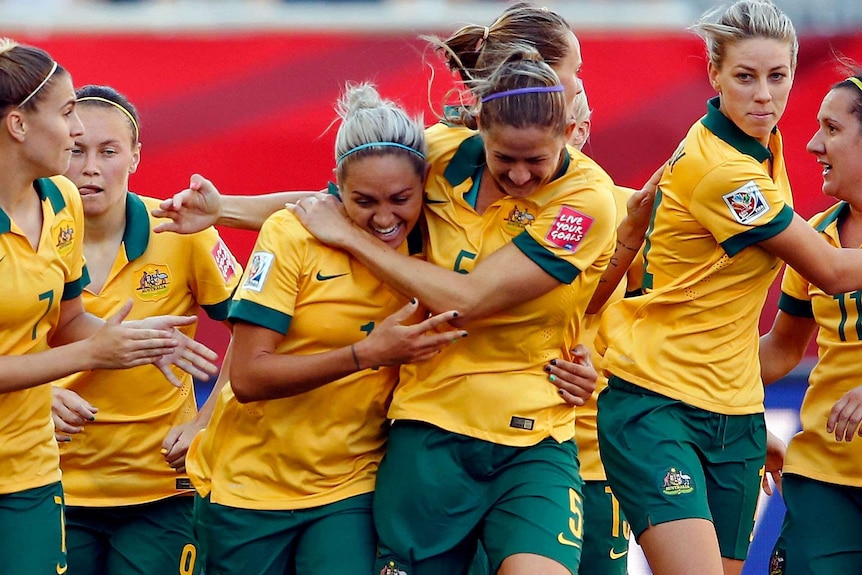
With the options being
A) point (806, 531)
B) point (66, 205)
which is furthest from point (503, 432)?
point (66, 205)

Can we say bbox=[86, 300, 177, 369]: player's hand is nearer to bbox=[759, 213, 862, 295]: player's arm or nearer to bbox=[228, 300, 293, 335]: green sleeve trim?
bbox=[228, 300, 293, 335]: green sleeve trim

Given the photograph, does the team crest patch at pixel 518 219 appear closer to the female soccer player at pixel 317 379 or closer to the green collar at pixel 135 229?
the female soccer player at pixel 317 379

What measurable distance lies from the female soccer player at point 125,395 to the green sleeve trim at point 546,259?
4.63ft

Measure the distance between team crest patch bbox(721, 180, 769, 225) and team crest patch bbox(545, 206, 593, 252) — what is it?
1.84 feet

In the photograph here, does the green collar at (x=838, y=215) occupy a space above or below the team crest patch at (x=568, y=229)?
above

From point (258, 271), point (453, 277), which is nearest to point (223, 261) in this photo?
→ point (258, 271)

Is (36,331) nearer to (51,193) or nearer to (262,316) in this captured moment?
(51,193)

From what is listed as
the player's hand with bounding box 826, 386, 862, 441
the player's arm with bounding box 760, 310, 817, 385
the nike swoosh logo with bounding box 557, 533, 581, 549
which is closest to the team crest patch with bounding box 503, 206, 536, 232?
the nike swoosh logo with bounding box 557, 533, 581, 549

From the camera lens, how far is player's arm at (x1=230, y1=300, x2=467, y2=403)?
3975 mm

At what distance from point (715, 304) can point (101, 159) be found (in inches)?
87.8

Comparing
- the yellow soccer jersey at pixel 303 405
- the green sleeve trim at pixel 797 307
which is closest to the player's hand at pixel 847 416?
the green sleeve trim at pixel 797 307

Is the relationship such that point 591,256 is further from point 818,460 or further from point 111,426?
point 111,426

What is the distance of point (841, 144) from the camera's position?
4.74m

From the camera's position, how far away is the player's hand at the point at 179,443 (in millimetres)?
4773
